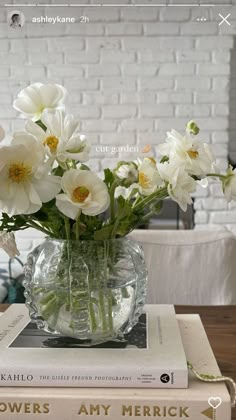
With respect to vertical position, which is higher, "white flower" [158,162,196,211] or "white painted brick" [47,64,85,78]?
"white painted brick" [47,64,85,78]

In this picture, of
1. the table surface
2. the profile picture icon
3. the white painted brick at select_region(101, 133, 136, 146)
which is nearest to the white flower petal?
the table surface

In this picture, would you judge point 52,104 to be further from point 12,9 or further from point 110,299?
point 12,9

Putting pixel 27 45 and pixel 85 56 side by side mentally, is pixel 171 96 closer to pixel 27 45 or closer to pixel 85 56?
pixel 85 56

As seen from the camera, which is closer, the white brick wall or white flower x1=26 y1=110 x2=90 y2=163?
white flower x1=26 y1=110 x2=90 y2=163

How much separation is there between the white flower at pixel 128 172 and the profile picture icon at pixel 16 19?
2.22 metres

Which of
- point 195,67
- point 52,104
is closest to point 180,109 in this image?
point 195,67

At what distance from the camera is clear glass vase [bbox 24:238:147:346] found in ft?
2.34

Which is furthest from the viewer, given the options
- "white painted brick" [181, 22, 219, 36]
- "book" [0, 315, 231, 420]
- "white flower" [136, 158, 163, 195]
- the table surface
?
"white painted brick" [181, 22, 219, 36]

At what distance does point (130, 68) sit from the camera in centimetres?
275

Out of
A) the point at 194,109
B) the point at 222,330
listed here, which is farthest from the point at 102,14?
the point at 222,330

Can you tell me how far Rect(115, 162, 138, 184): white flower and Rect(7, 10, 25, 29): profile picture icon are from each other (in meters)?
2.22

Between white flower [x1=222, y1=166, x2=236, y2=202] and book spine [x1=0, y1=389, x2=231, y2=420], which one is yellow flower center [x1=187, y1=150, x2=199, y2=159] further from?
book spine [x1=0, y1=389, x2=231, y2=420]

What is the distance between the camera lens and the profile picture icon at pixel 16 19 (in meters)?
2.75

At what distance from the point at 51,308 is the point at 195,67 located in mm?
2204
